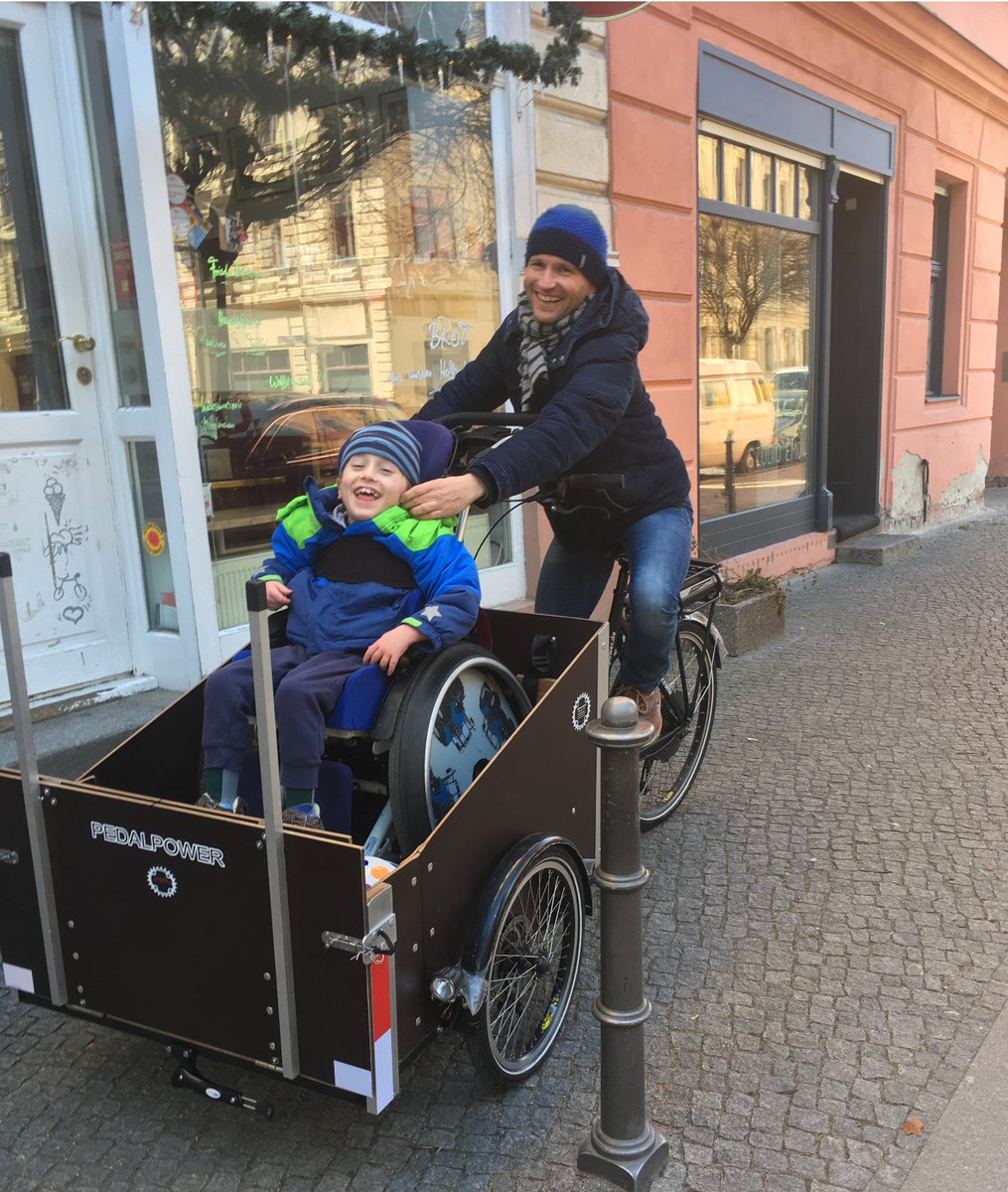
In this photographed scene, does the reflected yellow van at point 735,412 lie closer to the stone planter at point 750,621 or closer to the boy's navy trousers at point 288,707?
the stone planter at point 750,621

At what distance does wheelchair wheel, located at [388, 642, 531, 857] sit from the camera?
2.31m

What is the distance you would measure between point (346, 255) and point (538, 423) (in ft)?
10.7

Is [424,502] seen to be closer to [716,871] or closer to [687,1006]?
[687,1006]

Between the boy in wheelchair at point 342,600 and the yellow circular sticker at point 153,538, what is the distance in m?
1.94

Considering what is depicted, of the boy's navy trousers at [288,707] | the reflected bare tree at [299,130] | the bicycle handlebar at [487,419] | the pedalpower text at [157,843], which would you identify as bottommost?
the pedalpower text at [157,843]

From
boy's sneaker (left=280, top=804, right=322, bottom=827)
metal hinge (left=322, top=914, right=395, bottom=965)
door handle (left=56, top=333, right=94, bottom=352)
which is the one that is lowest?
metal hinge (left=322, top=914, right=395, bottom=965)

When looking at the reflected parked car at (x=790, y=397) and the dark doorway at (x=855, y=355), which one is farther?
the dark doorway at (x=855, y=355)

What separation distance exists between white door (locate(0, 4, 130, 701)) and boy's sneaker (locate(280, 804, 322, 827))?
2.28 metres

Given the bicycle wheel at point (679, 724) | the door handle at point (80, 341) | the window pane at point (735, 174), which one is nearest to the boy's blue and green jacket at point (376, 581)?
the bicycle wheel at point (679, 724)

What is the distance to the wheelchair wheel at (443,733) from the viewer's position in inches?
90.8

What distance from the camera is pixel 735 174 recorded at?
766cm

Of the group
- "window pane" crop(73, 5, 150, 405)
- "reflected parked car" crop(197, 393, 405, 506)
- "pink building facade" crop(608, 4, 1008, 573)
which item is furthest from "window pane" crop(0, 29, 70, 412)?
"pink building facade" crop(608, 4, 1008, 573)

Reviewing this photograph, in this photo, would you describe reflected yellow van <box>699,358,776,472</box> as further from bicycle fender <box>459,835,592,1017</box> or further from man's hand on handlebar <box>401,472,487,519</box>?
bicycle fender <box>459,835,592,1017</box>

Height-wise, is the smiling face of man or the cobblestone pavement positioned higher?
the smiling face of man
